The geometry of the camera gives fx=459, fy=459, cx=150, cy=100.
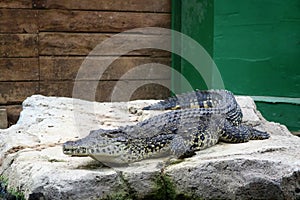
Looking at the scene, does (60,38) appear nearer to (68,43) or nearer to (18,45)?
(68,43)

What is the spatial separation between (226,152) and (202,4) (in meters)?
2.24

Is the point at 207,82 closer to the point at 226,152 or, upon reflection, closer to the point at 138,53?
the point at 138,53

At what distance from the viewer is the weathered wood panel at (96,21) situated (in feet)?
13.0

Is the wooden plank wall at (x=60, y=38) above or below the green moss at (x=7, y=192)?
above

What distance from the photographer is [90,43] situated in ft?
13.5

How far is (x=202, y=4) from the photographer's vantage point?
4.00 m

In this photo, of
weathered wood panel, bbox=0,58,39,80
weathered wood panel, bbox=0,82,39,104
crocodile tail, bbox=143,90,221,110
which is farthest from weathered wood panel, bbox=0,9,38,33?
crocodile tail, bbox=143,90,221,110

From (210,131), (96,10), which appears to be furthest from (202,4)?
(210,131)

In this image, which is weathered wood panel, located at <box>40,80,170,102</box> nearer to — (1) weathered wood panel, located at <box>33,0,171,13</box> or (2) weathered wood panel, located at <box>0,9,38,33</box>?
(2) weathered wood panel, located at <box>0,9,38,33</box>

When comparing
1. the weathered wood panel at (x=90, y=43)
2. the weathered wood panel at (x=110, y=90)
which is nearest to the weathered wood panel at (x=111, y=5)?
the weathered wood panel at (x=90, y=43)

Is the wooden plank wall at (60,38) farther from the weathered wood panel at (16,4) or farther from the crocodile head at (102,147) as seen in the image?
the crocodile head at (102,147)

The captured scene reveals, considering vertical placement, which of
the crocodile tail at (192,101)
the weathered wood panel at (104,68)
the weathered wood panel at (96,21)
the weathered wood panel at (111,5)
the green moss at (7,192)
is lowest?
the green moss at (7,192)

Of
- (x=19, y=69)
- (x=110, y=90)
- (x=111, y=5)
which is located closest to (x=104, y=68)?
(x=110, y=90)

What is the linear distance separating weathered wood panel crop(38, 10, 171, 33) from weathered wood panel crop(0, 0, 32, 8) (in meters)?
0.12
